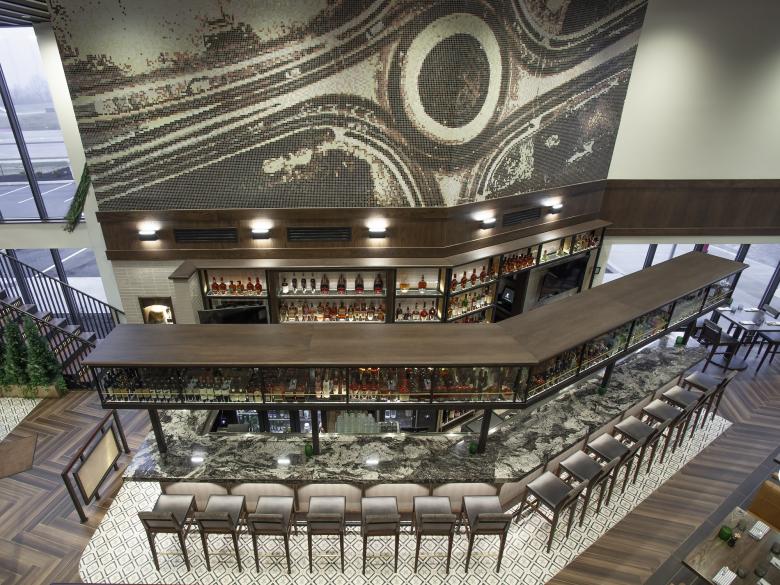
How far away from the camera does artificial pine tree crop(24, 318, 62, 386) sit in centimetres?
705

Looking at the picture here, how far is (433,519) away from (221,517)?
2146mm

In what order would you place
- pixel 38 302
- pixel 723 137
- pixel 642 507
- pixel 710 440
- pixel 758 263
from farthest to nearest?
pixel 758 263 → pixel 38 302 → pixel 723 137 → pixel 710 440 → pixel 642 507

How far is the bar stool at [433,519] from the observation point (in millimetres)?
4398

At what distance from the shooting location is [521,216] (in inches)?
290

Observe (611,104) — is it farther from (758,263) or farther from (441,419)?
(758,263)

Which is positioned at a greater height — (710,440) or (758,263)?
(758,263)

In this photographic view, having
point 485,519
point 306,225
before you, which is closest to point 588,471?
point 485,519

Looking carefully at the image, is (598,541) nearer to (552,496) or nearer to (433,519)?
(552,496)

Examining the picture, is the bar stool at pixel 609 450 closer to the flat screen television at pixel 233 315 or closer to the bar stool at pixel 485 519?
the bar stool at pixel 485 519

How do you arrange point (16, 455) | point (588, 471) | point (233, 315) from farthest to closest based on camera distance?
point (16, 455)
point (233, 315)
point (588, 471)

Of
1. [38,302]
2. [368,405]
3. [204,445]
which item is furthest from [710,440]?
[38,302]

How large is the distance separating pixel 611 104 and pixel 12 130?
10.5 meters

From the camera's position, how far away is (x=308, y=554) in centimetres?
488

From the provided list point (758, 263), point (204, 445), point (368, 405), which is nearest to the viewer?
point (368, 405)
